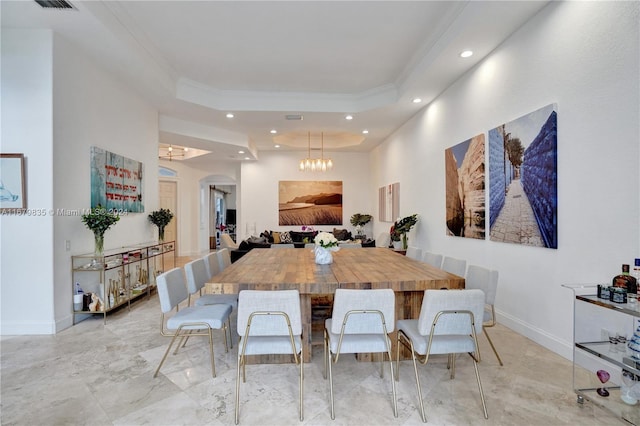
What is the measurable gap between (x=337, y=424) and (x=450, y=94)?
429 cm

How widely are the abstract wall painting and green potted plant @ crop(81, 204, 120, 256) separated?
16.7 feet

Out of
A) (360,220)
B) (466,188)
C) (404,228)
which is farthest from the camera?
(360,220)

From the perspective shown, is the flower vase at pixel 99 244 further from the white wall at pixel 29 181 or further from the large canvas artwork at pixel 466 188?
the large canvas artwork at pixel 466 188

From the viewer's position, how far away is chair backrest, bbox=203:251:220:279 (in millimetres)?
3098

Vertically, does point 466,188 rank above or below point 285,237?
above

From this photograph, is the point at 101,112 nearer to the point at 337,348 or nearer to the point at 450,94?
the point at 337,348

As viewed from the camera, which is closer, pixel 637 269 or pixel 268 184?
pixel 637 269

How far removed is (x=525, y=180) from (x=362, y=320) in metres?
2.27

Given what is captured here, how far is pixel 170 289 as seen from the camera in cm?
231

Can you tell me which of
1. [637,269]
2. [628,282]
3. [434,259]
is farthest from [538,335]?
[637,269]

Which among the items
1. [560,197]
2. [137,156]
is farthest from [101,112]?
[560,197]

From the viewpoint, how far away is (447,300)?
5.92 feet

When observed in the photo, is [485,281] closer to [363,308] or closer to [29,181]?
[363,308]

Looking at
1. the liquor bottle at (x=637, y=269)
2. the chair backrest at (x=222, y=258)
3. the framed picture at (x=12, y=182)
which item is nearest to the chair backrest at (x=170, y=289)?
the chair backrest at (x=222, y=258)
